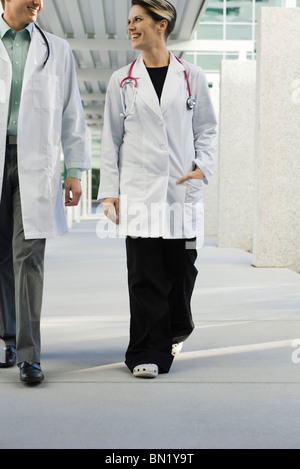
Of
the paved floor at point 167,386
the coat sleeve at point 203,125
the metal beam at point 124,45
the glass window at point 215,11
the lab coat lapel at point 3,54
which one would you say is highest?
the glass window at point 215,11

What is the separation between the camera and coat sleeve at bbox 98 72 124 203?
3.91m

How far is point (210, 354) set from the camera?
4.39 metres

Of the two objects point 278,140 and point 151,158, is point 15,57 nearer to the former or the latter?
point 151,158

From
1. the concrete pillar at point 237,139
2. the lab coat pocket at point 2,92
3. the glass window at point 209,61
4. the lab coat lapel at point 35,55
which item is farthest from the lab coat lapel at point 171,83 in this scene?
the glass window at point 209,61

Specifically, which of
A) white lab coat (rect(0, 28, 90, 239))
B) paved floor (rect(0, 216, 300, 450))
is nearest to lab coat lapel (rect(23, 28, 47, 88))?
white lab coat (rect(0, 28, 90, 239))

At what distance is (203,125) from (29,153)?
98cm

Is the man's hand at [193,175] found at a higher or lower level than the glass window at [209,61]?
lower

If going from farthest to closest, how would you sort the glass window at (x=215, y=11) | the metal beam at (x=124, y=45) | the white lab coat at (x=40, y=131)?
the glass window at (x=215, y=11) → the metal beam at (x=124, y=45) → the white lab coat at (x=40, y=131)

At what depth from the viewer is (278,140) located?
9.73 m

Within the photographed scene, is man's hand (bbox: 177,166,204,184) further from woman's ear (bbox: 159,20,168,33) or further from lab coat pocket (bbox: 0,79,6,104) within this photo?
lab coat pocket (bbox: 0,79,6,104)

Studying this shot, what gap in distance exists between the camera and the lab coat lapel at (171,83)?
12.7 feet

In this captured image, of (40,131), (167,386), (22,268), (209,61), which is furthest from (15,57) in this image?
(209,61)

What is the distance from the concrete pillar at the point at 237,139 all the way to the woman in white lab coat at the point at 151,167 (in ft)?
29.8

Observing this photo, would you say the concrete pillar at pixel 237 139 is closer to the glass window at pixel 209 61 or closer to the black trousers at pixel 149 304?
the black trousers at pixel 149 304
